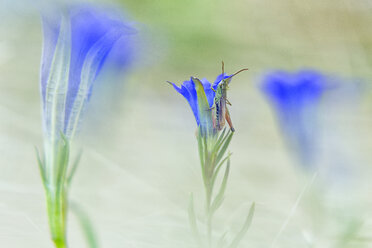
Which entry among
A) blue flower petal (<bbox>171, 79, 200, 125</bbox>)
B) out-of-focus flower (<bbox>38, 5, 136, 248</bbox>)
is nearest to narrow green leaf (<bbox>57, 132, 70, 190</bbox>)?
out-of-focus flower (<bbox>38, 5, 136, 248</bbox>)

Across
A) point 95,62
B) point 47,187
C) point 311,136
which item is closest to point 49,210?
point 47,187

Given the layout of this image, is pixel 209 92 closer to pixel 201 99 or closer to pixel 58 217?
pixel 201 99

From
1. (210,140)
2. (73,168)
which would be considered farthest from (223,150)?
(73,168)

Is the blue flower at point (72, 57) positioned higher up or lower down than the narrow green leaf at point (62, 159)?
higher up

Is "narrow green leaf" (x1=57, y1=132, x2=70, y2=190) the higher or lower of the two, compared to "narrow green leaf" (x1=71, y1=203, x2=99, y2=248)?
higher

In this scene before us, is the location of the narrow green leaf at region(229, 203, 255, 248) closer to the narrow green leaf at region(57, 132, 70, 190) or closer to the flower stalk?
the flower stalk

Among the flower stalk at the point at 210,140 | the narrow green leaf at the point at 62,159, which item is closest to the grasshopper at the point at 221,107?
the flower stalk at the point at 210,140

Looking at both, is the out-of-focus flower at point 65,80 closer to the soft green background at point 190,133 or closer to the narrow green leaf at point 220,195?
the soft green background at point 190,133
